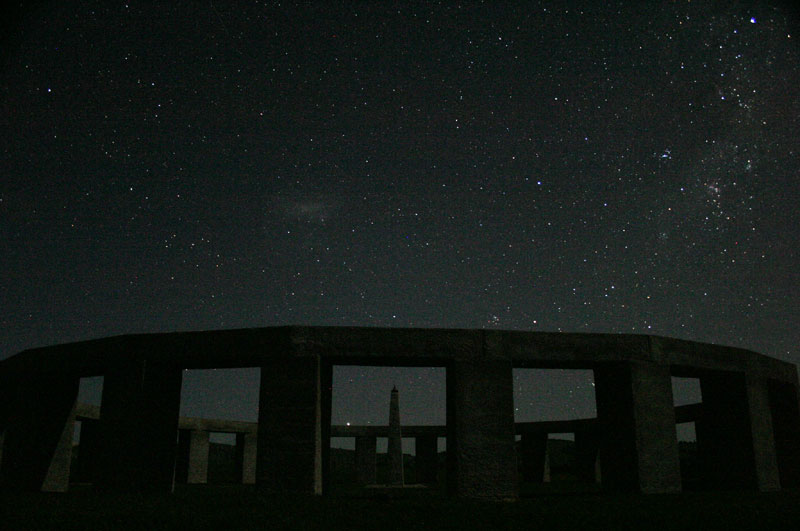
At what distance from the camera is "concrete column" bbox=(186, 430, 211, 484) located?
28734mm

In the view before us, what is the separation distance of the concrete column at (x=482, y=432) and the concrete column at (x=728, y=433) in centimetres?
689

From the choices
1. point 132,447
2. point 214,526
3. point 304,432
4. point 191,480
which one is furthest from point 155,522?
point 191,480

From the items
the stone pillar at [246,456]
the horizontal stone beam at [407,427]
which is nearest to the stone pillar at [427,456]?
the horizontal stone beam at [407,427]

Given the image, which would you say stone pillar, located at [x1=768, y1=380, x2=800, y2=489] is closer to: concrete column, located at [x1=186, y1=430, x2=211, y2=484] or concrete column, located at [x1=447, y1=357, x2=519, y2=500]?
concrete column, located at [x1=447, y1=357, x2=519, y2=500]

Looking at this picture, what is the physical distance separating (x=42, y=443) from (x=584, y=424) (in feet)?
69.7

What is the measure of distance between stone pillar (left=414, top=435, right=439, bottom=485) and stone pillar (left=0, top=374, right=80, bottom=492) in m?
19.3

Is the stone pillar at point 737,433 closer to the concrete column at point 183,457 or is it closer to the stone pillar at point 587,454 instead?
the stone pillar at point 587,454

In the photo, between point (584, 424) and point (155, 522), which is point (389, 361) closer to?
point (155, 522)

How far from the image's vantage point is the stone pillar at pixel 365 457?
32.2 metres

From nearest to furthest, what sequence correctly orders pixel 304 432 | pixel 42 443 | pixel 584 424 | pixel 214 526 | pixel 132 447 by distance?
pixel 214 526 → pixel 304 432 → pixel 132 447 → pixel 42 443 → pixel 584 424

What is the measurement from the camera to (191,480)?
94.6 feet

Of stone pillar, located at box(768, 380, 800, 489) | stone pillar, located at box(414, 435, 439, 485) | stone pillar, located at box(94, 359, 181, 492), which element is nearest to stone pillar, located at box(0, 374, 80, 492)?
stone pillar, located at box(94, 359, 181, 492)

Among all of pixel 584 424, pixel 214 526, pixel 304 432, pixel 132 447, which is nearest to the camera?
pixel 214 526

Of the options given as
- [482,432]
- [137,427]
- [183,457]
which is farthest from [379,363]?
[183,457]
